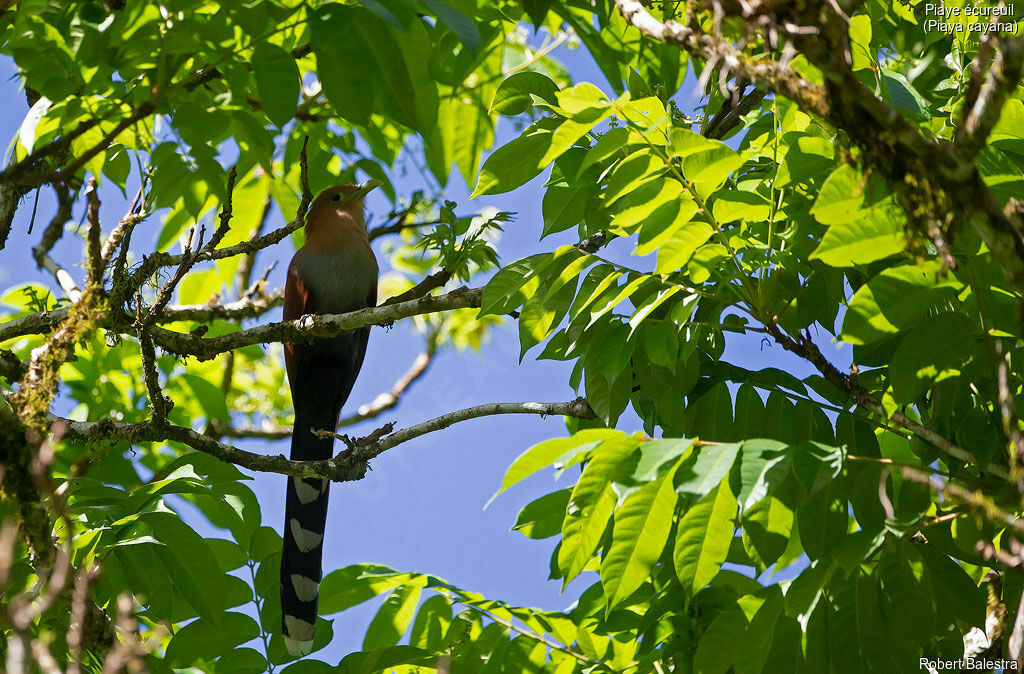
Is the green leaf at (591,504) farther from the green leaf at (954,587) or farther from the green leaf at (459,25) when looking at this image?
the green leaf at (459,25)

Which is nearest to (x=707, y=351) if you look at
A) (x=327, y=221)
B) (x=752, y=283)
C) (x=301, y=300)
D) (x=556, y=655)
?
(x=752, y=283)

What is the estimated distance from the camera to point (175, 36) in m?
2.12

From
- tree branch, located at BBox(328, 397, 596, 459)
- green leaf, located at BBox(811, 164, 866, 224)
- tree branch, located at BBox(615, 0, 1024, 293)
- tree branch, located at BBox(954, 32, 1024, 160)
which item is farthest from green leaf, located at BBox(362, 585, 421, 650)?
tree branch, located at BBox(954, 32, 1024, 160)

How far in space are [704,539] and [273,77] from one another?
1.56 m

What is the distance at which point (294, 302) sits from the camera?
482cm

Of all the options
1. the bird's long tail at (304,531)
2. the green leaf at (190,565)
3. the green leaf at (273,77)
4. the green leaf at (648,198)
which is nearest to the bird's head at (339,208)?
the bird's long tail at (304,531)

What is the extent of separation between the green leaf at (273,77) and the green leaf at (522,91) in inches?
22.2

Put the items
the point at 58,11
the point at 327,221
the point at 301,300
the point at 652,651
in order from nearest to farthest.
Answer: the point at 58,11 < the point at 652,651 < the point at 301,300 < the point at 327,221

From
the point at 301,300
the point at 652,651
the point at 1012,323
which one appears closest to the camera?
the point at 1012,323

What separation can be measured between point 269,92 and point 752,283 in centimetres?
132

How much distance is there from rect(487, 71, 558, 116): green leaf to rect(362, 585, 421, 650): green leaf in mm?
1470

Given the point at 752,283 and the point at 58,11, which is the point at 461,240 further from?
the point at 58,11

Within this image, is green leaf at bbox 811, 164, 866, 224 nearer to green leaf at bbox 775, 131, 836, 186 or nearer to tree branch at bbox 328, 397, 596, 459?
green leaf at bbox 775, 131, 836, 186

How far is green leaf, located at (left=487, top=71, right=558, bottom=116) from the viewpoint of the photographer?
255 cm
